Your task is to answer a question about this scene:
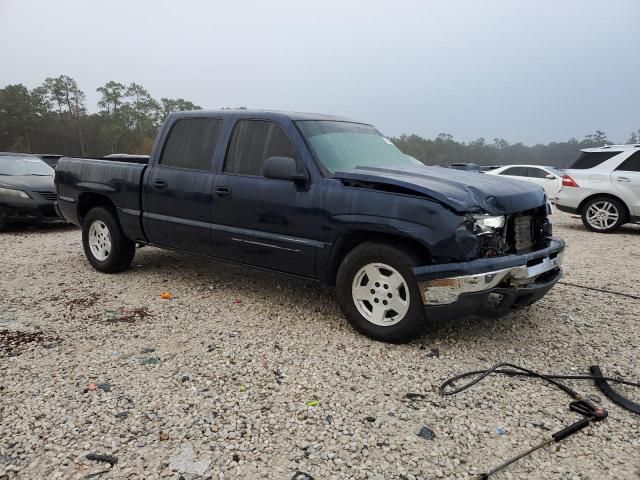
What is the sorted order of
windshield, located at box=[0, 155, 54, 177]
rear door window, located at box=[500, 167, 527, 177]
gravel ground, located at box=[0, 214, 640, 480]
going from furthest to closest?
rear door window, located at box=[500, 167, 527, 177] < windshield, located at box=[0, 155, 54, 177] < gravel ground, located at box=[0, 214, 640, 480]

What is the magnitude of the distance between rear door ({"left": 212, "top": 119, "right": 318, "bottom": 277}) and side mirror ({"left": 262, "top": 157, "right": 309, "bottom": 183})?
0.35 feet

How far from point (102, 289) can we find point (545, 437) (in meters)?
4.40

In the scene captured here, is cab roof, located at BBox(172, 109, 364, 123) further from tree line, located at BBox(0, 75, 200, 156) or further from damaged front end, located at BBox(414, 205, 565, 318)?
tree line, located at BBox(0, 75, 200, 156)

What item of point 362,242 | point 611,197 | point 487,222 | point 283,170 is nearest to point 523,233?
point 487,222

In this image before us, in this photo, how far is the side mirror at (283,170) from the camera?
12.6 ft

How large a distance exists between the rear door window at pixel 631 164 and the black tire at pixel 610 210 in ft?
2.03

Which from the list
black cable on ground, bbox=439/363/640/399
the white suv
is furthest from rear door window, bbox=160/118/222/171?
the white suv

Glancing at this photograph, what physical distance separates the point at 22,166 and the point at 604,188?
468 inches

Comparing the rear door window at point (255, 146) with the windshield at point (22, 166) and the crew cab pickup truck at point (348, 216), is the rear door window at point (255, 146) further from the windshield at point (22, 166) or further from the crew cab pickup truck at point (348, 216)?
the windshield at point (22, 166)

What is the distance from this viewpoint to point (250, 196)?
4.26 meters

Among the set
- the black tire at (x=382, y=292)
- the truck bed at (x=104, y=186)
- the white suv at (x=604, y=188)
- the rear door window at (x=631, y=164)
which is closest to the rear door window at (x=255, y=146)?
the black tire at (x=382, y=292)

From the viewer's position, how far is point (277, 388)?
3.04 metres

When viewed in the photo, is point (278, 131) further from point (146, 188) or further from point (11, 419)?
point (11, 419)

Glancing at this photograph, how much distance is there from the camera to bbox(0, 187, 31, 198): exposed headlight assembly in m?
8.73
